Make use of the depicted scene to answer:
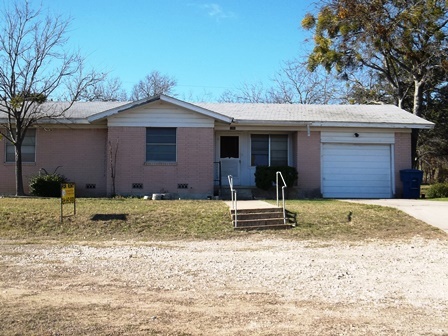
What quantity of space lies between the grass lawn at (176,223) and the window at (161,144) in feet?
13.1

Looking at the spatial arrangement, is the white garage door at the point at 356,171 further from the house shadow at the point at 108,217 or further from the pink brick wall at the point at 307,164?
the house shadow at the point at 108,217

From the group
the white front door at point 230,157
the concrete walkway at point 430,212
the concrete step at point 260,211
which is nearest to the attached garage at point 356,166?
the white front door at point 230,157

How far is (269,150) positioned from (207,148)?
3149mm

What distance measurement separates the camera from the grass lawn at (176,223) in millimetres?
10680

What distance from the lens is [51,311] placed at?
4969 mm

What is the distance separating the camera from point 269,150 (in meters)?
19.0

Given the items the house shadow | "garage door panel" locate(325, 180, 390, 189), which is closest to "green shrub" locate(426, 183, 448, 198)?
"garage door panel" locate(325, 180, 390, 189)

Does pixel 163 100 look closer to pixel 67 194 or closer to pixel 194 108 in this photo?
pixel 194 108

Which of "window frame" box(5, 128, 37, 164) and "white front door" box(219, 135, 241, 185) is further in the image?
"white front door" box(219, 135, 241, 185)

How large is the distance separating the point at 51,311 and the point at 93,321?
597mm

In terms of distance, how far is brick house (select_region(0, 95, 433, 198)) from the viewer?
55.6ft

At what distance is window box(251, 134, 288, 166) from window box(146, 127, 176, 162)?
3548 mm

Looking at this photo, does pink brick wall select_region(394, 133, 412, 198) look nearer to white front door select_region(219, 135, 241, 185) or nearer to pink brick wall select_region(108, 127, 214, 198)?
white front door select_region(219, 135, 241, 185)

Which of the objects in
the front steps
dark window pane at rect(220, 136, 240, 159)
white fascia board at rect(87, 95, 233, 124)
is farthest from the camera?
dark window pane at rect(220, 136, 240, 159)
